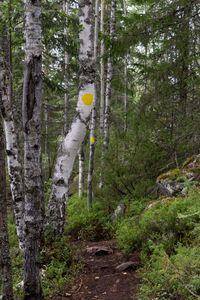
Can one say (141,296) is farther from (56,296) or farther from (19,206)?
(19,206)

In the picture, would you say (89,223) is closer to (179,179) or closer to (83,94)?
(179,179)

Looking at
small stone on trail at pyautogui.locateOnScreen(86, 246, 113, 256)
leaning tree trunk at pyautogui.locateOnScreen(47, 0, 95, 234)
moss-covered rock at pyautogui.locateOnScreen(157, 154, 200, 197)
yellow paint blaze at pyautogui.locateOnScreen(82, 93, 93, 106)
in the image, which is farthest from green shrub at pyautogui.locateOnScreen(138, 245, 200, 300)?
yellow paint blaze at pyautogui.locateOnScreen(82, 93, 93, 106)

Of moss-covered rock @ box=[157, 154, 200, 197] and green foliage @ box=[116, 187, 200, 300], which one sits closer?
A: green foliage @ box=[116, 187, 200, 300]

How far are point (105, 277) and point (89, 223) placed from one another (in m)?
4.55

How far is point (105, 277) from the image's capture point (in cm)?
670

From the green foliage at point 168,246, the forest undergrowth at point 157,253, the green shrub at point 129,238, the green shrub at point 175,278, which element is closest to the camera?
the green shrub at point 175,278

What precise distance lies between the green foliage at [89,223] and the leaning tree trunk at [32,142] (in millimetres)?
4976

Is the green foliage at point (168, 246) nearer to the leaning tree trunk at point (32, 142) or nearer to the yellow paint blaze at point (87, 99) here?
the leaning tree trunk at point (32, 142)

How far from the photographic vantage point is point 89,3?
6.59 metres

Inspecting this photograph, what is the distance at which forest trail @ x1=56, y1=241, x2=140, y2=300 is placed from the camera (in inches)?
233

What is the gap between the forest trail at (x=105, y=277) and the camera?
5.92 metres

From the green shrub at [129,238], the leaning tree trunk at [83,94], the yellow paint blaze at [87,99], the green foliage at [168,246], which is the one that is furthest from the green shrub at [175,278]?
the yellow paint blaze at [87,99]

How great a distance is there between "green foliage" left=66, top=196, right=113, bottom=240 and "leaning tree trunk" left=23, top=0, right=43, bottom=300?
498 centimetres

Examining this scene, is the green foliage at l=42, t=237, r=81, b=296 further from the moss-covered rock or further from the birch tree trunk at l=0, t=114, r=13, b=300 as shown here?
the moss-covered rock
